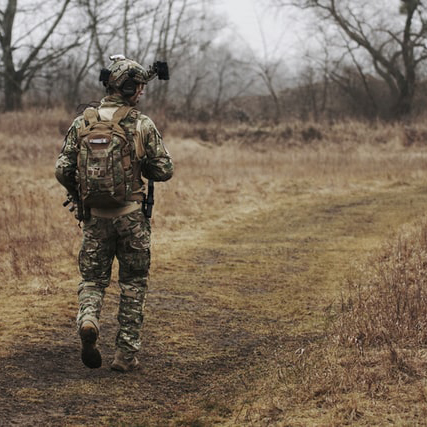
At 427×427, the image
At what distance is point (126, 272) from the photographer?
14.5 ft

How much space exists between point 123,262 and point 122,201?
17.4 inches

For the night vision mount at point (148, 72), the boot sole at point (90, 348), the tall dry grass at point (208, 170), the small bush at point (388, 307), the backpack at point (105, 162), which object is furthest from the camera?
the tall dry grass at point (208, 170)

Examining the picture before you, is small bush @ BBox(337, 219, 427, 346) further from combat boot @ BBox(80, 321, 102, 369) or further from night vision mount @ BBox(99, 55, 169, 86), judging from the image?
night vision mount @ BBox(99, 55, 169, 86)

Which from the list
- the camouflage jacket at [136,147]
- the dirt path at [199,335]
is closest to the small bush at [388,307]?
the dirt path at [199,335]

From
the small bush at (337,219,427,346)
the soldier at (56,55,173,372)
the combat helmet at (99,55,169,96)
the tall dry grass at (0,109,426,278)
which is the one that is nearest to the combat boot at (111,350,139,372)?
the soldier at (56,55,173,372)

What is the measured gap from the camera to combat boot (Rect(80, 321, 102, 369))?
3951 millimetres

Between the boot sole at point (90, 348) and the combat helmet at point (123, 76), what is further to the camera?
the combat helmet at point (123, 76)

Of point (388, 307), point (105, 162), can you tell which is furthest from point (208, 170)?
point (105, 162)

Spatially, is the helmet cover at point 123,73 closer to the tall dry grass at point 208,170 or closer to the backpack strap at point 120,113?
the backpack strap at point 120,113

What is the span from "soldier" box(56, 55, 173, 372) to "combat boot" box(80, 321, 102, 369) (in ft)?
0.51

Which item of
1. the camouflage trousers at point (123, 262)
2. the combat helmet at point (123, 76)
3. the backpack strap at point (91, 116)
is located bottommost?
the camouflage trousers at point (123, 262)

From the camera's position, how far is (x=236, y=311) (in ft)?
19.7

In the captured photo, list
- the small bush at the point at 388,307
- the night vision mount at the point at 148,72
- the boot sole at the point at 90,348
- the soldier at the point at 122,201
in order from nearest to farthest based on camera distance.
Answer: the boot sole at the point at 90,348, the soldier at the point at 122,201, the night vision mount at the point at 148,72, the small bush at the point at 388,307

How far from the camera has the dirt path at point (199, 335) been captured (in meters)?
3.73
